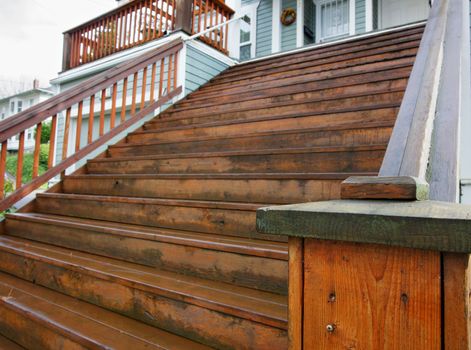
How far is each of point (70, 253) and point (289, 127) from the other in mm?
1733

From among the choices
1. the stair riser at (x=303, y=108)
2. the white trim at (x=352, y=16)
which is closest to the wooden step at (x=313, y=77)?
the stair riser at (x=303, y=108)

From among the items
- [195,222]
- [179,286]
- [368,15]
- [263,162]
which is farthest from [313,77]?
[368,15]

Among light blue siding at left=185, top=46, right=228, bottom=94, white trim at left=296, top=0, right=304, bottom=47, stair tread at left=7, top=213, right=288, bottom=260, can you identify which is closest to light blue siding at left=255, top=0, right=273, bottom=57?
white trim at left=296, top=0, right=304, bottom=47

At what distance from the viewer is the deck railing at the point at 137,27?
473cm

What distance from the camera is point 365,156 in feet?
→ 6.32

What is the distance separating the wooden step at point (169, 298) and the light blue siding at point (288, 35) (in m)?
6.27

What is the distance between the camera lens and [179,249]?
1726 mm

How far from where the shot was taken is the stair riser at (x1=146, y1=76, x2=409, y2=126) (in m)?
2.77

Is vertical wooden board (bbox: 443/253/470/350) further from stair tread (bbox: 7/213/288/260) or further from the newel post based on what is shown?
stair tread (bbox: 7/213/288/260)

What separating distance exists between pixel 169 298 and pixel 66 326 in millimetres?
427

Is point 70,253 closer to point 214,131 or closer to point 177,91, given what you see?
point 214,131

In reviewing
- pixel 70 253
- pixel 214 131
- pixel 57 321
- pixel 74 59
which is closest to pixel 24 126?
pixel 70 253

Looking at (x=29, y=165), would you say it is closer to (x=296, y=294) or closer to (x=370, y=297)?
(x=296, y=294)

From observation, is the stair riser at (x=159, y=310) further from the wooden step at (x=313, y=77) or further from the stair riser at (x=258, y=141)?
the wooden step at (x=313, y=77)
